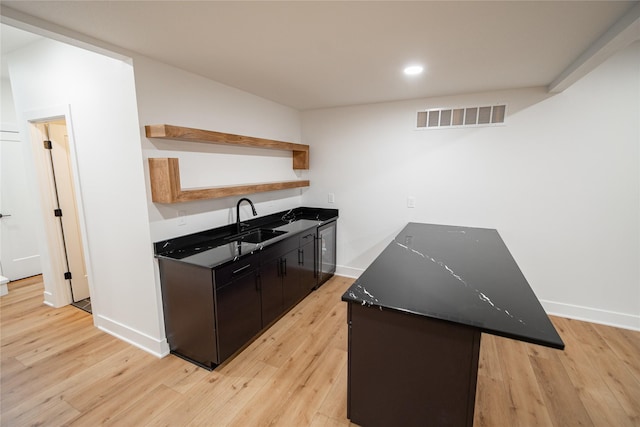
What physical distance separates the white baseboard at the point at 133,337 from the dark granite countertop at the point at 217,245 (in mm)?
804

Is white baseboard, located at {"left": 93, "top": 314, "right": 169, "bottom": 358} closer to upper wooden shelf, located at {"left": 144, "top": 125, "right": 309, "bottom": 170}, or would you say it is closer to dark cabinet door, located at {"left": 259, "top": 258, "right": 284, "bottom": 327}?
dark cabinet door, located at {"left": 259, "top": 258, "right": 284, "bottom": 327}

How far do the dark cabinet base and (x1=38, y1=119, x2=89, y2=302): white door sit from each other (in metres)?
3.49

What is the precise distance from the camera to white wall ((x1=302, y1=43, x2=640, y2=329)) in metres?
2.68

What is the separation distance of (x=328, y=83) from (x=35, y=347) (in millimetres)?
3694

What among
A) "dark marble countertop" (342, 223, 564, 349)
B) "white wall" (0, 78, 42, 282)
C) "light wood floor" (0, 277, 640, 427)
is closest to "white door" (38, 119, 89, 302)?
"light wood floor" (0, 277, 640, 427)

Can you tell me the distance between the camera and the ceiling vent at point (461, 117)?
121 inches

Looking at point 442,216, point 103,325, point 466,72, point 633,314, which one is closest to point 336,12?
point 466,72

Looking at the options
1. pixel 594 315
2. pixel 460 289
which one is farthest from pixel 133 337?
pixel 594 315

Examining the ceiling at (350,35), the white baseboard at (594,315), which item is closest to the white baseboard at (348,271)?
the white baseboard at (594,315)

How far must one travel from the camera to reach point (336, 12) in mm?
1502

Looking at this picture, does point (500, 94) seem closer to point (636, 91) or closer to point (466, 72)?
point (466, 72)

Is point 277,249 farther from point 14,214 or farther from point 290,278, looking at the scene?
point 14,214

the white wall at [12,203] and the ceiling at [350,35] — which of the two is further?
the white wall at [12,203]

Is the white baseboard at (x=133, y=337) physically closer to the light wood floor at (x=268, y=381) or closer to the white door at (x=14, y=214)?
the light wood floor at (x=268, y=381)
